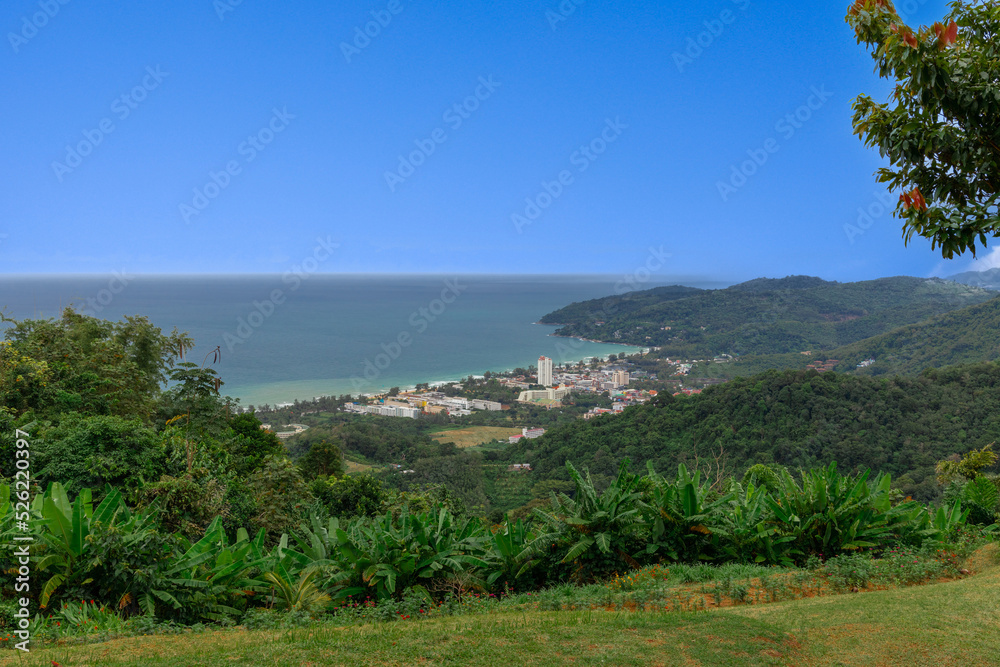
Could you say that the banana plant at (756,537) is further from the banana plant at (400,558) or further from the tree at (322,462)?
the tree at (322,462)

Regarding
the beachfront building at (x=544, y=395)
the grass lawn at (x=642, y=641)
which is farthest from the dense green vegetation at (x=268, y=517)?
the beachfront building at (x=544, y=395)

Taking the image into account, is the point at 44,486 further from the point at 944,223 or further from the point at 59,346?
the point at 944,223

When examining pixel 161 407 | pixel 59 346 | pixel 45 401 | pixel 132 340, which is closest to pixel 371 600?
pixel 45 401

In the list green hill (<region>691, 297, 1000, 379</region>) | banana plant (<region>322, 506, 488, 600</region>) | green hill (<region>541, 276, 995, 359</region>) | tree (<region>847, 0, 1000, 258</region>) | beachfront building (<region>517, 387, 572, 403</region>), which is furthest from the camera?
green hill (<region>541, 276, 995, 359</region>)

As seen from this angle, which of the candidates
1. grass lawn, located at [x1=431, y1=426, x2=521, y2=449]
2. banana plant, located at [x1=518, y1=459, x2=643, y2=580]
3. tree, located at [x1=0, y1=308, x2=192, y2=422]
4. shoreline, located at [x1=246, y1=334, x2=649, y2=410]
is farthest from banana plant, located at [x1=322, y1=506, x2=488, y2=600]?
grass lawn, located at [x1=431, y1=426, x2=521, y2=449]

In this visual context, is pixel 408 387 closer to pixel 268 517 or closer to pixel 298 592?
pixel 268 517

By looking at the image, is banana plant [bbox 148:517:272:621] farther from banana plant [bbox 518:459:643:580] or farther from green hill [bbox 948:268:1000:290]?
green hill [bbox 948:268:1000:290]

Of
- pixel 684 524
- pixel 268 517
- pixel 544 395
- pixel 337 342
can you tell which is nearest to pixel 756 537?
pixel 684 524
